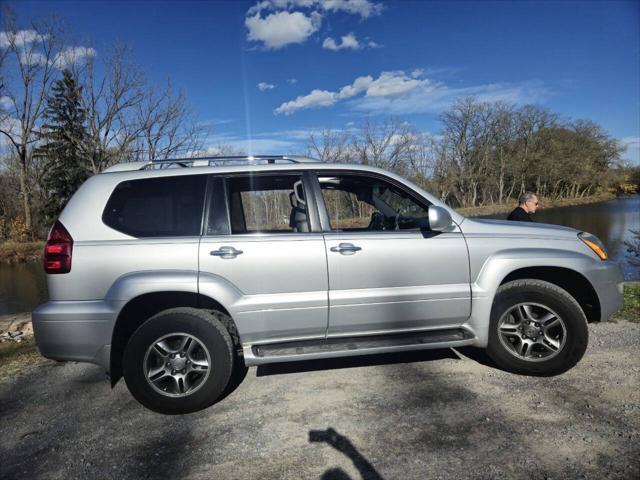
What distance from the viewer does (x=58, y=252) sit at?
3008mm

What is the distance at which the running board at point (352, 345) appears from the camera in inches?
124

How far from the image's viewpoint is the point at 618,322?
4.84 m

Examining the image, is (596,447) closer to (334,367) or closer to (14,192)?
(334,367)

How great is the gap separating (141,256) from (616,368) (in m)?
4.12

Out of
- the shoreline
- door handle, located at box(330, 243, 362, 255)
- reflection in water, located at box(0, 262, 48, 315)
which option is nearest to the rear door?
door handle, located at box(330, 243, 362, 255)

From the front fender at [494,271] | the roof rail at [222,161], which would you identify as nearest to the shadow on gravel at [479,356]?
the front fender at [494,271]

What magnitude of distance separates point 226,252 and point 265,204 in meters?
0.98

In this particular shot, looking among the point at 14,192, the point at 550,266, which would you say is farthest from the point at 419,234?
the point at 14,192

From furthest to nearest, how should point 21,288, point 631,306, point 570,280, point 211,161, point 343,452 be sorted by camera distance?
point 21,288, point 631,306, point 570,280, point 211,161, point 343,452

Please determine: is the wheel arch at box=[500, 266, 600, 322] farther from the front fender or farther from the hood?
the hood

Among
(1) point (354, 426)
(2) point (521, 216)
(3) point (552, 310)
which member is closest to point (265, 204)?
(1) point (354, 426)

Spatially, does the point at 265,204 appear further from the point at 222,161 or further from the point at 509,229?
the point at 509,229

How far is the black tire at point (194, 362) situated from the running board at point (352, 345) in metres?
0.22

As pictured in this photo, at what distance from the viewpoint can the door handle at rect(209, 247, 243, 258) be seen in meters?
3.11
